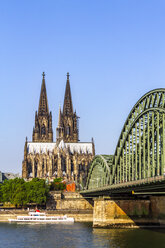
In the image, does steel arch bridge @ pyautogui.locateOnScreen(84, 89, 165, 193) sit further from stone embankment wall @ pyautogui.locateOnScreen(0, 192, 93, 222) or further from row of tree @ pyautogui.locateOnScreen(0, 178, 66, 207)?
row of tree @ pyautogui.locateOnScreen(0, 178, 66, 207)

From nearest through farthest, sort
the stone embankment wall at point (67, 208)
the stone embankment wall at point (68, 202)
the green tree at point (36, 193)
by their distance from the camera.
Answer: the stone embankment wall at point (67, 208)
the green tree at point (36, 193)
the stone embankment wall at point (68, 202)

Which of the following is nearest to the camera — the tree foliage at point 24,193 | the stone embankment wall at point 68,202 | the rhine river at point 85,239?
the rhine river at point 85,239

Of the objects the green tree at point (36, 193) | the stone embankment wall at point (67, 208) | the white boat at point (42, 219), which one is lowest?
the white boat at point (42, 219)

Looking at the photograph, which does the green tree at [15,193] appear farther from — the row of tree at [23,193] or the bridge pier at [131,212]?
Answer: the bridge pier at [131,212]

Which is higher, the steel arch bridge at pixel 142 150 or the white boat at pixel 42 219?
the steel arch bridge at pixel 142 150

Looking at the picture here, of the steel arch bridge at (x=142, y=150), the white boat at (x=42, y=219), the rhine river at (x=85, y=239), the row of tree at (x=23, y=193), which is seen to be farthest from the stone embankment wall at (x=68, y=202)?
the rhine river at (x=85, y=239)

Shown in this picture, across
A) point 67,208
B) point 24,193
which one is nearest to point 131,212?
point 24,193

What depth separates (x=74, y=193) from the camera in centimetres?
13312

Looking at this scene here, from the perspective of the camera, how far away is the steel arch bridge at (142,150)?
61812 mm

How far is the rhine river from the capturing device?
198ft

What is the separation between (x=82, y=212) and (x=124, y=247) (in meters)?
57.2

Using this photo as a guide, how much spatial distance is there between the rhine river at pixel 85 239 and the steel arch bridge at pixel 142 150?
278 inches

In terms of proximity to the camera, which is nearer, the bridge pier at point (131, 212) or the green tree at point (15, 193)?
the bridge pier at point (131, 212)

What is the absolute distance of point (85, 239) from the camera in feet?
218
